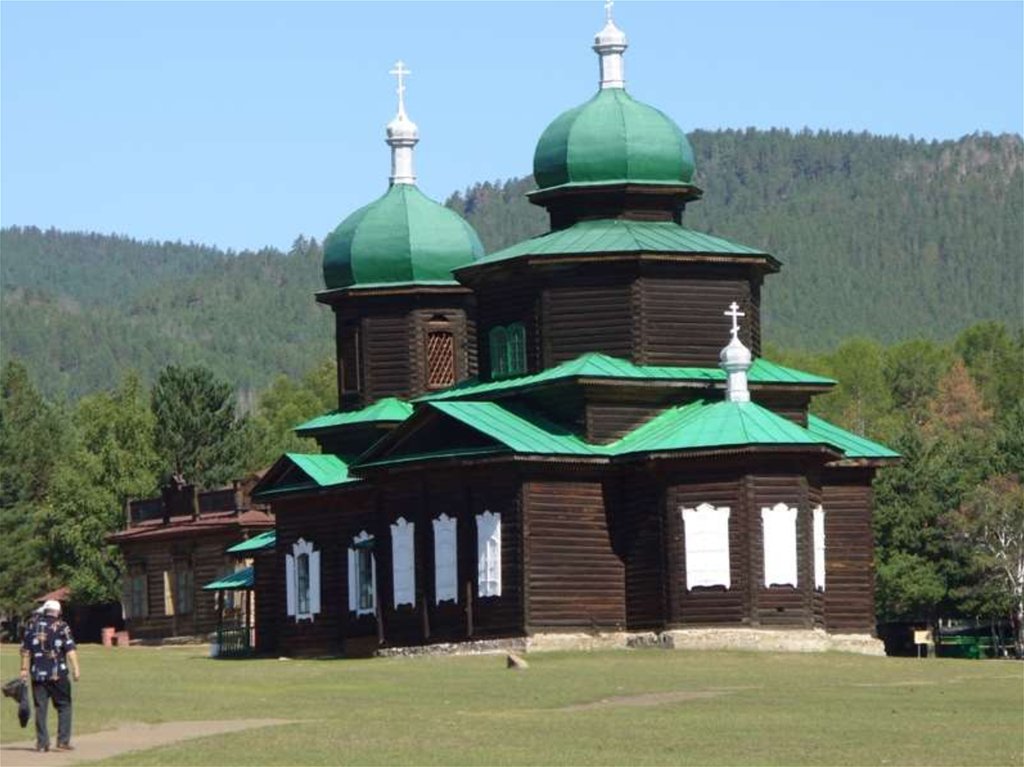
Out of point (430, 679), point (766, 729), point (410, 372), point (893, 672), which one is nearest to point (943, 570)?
point (410, 372)

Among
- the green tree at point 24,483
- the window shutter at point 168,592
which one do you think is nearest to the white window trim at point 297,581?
the window shutter at point 168,592

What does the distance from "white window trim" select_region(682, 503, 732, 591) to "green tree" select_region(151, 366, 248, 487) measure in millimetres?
50937

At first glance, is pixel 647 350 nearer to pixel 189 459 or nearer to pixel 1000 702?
pixel 1000 702

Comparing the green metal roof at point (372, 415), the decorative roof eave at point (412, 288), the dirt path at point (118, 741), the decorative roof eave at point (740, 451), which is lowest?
the dirt path at point (118, 741)

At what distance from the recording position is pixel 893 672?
5478 cm

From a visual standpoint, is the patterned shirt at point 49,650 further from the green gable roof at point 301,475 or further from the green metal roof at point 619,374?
the green gable roof at point 301,475

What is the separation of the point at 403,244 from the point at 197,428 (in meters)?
39.8

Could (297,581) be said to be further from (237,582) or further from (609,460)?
(609,460)

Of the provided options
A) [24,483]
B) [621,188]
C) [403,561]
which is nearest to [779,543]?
[403,561]

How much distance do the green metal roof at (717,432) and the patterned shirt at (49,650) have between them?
2641 centimetres

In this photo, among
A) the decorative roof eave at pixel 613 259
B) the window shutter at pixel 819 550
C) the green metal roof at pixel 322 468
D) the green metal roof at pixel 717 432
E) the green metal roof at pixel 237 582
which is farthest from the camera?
the green metal roof at pixel 237 582

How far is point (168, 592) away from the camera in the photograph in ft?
303

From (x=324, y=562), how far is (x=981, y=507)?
1980 cm

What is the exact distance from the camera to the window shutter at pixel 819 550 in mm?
63188
